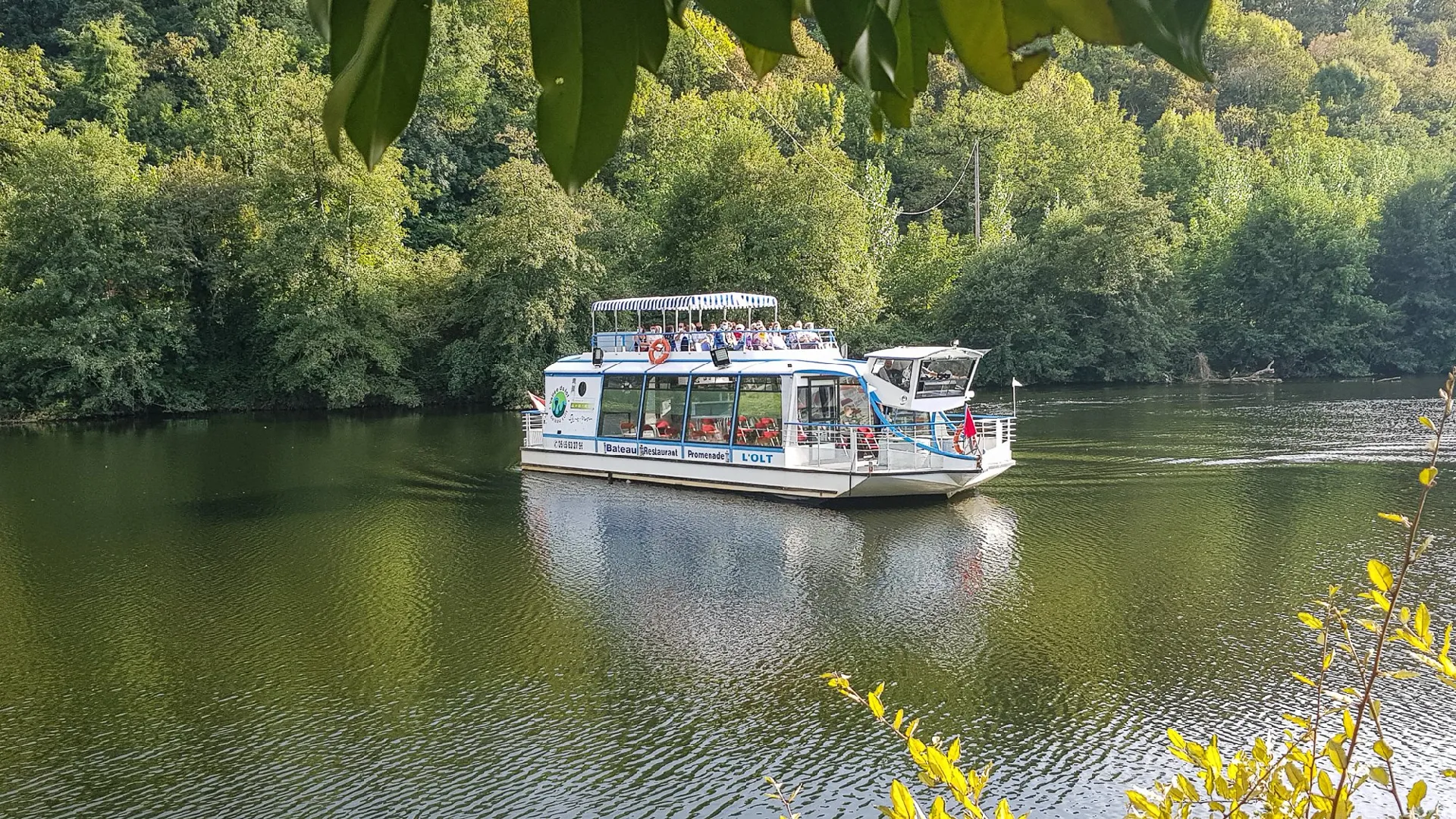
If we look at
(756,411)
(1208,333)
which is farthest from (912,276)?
(756,411)

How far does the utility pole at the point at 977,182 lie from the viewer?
48.1 metres

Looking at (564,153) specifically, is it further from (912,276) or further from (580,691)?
(912,276)

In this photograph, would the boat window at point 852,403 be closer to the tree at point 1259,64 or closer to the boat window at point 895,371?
the boat window at point 895,371

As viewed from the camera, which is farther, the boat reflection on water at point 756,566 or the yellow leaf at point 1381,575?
the boat reflection on water at point 756,566

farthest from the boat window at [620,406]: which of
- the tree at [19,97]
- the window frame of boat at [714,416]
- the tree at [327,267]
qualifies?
the tree at [19,97]

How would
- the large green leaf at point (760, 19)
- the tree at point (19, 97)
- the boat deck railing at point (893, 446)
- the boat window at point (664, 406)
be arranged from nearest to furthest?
the large green leaf at point (760, 19)
the boat deck railing at point (893, 446)
the boat window at point (664, 406)
the tree at point (19, 97)

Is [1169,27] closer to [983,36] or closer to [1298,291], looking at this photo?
[983,36]

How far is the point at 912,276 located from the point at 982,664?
119 ft

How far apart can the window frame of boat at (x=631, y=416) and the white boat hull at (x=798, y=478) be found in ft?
1.40

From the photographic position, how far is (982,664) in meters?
11.2

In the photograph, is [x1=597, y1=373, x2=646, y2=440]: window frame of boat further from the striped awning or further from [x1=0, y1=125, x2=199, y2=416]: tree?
[x1=0, y1=125, x2=199, y2=416]: tree

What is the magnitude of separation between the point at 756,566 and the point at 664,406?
6.85 meters

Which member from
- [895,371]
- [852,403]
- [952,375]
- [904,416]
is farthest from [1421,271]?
[852,403]

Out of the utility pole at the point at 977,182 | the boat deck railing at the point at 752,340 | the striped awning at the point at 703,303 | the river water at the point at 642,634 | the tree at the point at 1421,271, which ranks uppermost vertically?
the utility pole at the point at 977,182
